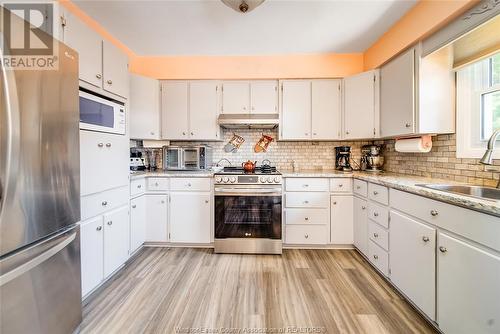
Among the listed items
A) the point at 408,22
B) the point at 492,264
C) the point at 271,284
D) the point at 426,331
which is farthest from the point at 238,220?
the point at 408,22

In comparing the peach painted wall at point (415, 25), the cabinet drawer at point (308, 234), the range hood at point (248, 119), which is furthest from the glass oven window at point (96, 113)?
the peach painted wall at point (415, 25)

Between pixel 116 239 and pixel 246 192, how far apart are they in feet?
4.57

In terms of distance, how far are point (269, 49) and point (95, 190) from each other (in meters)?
2.59

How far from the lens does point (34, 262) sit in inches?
39.7

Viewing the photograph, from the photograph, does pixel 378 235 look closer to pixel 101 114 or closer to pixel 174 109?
pixel 101 114

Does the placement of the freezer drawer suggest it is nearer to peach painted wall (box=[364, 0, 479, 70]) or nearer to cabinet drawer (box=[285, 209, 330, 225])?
cabinet drawer (box=[285, 209, 330, 225])

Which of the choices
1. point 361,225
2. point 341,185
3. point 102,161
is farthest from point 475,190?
point 102,161

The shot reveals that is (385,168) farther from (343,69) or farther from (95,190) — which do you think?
(95,190)

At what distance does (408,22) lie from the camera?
2.06m

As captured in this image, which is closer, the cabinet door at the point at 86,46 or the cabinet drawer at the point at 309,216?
the cabinet door at the point at 86,46

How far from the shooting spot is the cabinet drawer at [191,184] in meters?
2.61

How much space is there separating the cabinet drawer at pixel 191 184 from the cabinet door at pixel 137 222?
1.32 ft

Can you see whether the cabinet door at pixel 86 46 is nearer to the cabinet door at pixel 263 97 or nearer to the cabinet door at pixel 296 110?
the cabinet door at pixel 263 97

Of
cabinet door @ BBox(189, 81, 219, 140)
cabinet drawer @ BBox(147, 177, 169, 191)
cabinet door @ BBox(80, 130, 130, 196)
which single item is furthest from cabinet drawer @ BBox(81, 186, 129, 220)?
cabinet door @ BBox(189, 81, 219, 140)
